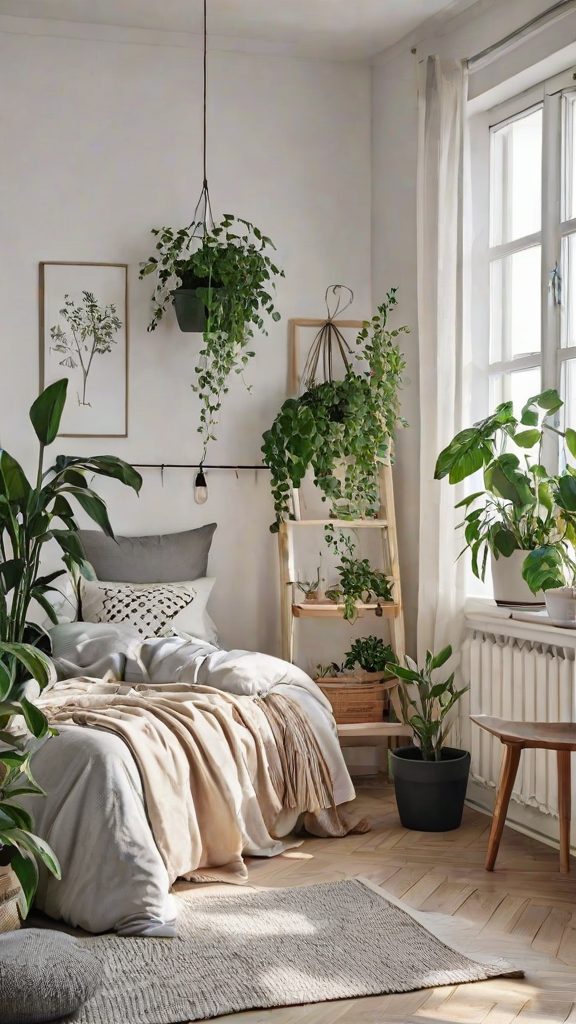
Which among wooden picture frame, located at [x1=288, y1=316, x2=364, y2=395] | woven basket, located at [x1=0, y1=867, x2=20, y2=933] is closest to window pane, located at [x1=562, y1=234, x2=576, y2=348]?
wooden picture frame, located at [x1=288, y1=316, x2=364, y2=395]

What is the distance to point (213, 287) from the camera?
4.45m

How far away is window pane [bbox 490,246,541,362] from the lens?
4020 mm

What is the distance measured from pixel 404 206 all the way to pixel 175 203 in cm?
106

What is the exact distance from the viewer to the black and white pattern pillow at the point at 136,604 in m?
4.12

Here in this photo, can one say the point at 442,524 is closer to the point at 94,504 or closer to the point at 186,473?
the point at 186,473

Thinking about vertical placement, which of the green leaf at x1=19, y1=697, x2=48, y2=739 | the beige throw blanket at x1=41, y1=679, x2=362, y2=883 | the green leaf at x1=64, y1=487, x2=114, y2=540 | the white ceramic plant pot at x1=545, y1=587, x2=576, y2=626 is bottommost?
the beige throw blanket at x1=41, y1=679, x2=362, y2=883

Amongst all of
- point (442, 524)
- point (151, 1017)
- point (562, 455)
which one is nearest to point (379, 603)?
point (442, 524)

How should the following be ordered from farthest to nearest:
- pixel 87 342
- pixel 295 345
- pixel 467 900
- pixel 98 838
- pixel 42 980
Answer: pixel 295 345
pixel 87 342
pixel 467 900
pixel 98 838
pixel 42 980

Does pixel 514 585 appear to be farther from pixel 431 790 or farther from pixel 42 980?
pixel 42 980

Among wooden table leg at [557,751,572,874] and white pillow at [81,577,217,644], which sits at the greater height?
white pillow at [81,577,217,644]

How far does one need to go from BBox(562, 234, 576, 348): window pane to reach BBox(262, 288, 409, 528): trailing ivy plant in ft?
2.79

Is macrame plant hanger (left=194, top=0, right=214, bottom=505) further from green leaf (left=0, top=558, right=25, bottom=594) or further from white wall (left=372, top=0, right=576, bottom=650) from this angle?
green leaf (left=0, top=558, right=25, bottom=594)

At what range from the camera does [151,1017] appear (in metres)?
2.33

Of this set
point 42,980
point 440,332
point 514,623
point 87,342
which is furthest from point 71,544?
point 87,342
